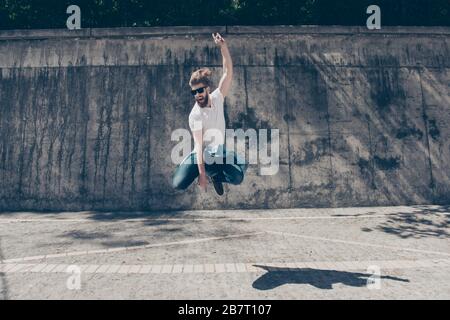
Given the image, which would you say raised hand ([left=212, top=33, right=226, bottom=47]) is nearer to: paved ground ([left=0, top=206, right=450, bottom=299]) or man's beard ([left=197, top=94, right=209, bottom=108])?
man's beard ([left=197, top=94, right=209, bottom=108])

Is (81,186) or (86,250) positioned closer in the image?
(86,250)

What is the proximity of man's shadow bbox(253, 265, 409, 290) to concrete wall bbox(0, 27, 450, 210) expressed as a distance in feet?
18.9

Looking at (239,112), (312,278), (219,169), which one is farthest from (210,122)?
(239,112)

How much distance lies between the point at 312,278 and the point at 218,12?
11.6m

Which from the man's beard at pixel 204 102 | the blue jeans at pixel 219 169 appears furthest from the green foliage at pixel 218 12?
the blue jeans at pixel 219 169

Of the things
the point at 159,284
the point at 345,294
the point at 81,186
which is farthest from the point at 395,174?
the point at 81,186

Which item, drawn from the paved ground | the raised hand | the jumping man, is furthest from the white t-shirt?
the paved ground

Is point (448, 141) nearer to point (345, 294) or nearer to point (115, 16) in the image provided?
point (345, 294)

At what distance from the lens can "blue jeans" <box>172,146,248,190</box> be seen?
6.04 metres

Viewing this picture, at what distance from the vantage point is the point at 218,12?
1423 cm

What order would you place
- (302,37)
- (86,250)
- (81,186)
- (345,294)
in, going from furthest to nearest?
(302,37) < (81,186) < (86,250) < (345,294)

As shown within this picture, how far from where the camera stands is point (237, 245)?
8.45m

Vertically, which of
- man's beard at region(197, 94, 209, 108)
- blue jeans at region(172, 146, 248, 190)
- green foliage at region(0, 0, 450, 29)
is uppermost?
green foliage at region(0, 0, 450, 29)
